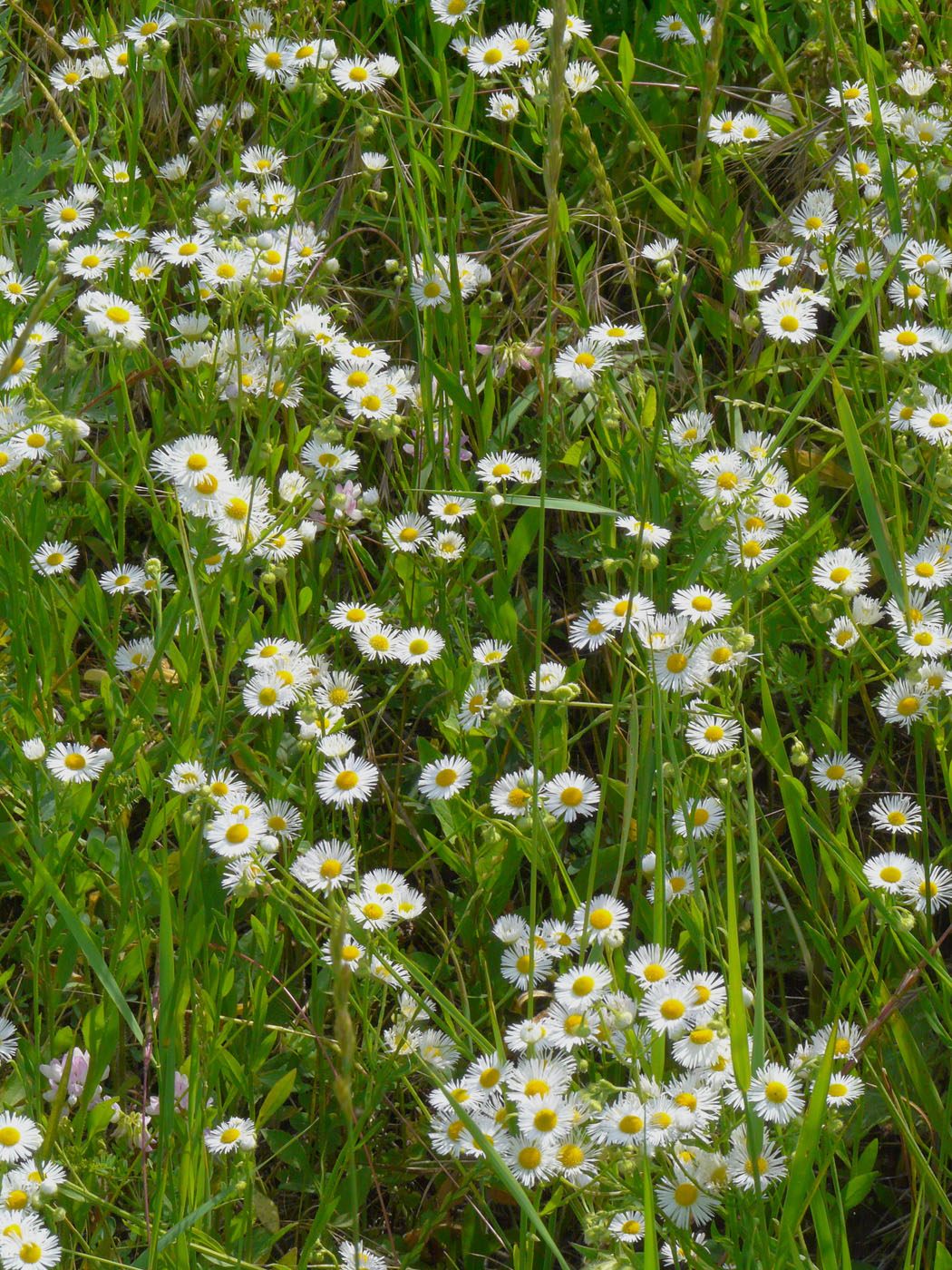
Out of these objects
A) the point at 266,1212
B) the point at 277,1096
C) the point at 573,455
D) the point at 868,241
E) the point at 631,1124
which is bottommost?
the point at 266,1212

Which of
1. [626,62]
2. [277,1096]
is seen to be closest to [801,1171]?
[277,1096]

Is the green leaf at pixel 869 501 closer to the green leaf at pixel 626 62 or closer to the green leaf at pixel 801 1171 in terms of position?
the green leaf at pixel 801 1171

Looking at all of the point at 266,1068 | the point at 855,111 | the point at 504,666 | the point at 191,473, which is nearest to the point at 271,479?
the point at 191,473

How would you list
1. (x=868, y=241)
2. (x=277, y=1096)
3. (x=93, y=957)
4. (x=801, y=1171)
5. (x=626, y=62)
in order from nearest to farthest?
(x=801, y=1171), (x=93, y=957), (x=277, y=1096), (x=868, y=241), (x=626, y=62)

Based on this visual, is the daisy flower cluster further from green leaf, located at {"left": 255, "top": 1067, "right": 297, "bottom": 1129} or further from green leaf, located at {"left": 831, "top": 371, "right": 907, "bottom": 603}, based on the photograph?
green leaf, located at {"left": 255, "top": 1067, "right": 297, "bottom": 1129}

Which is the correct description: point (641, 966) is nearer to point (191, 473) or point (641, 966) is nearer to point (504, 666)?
point (504, 666)

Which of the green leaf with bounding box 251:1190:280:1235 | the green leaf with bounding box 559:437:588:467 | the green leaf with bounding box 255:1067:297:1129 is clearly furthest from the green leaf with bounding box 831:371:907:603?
the green leaf with bounding box 251:1190:280:1235

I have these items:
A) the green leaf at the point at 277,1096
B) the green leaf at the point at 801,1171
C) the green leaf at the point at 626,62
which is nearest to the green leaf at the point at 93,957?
the green leaf at the point at 277,1096

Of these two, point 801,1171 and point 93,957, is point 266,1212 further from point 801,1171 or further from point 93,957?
point 801,1171

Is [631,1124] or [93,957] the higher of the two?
[93,957]

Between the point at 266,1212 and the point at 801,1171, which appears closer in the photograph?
the point at 801,1171

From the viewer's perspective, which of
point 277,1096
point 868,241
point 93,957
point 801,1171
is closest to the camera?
point 801,1171
